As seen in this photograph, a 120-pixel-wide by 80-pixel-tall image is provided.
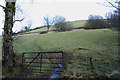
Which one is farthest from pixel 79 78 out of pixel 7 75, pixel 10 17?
pixel 10 17

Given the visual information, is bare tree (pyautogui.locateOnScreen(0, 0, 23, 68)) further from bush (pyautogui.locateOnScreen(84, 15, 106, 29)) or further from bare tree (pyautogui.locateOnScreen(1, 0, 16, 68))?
bush (pyautogui.locateOnScreen(84, 15, 106, 29))

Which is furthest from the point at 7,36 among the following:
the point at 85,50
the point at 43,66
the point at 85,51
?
the point at 85,50

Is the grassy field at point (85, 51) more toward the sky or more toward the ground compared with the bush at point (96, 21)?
more toward the ground

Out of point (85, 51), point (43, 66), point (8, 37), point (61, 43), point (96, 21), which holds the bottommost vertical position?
point (85, 51)

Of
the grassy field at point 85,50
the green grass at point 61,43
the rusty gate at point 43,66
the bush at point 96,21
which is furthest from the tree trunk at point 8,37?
the bush at point 96,21

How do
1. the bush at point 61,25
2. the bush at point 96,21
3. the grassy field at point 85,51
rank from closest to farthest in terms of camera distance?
the grassy field at point 85,51 < the bush at point 96,21 < the bush at point 61,25

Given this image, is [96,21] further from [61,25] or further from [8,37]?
[8,37]

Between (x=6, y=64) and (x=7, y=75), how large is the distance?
35.0 inches

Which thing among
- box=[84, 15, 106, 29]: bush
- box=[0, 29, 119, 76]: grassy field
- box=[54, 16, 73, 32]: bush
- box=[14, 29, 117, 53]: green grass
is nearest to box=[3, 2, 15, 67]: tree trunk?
box=[0, 29, 119, 76]: grassy field

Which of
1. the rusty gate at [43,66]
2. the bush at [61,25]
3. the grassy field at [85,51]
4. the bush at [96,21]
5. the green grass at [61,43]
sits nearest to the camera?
the rusty gate at [43,66]

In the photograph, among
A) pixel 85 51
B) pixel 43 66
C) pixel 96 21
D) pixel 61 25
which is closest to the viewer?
pixel 43 66

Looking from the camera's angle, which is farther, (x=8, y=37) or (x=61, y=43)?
(x=61, y=43)

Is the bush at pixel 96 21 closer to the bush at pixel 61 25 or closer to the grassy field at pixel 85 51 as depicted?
the grassy field at pixel 85 51

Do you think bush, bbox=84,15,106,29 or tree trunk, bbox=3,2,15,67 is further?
bush, bbox=84,15,106,29
